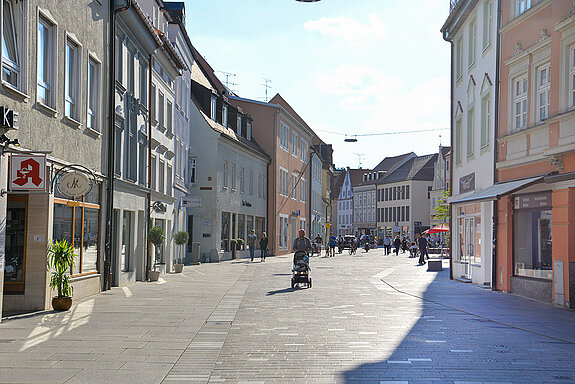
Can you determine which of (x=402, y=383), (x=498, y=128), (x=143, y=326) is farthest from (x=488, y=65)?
(x=402, y=383)

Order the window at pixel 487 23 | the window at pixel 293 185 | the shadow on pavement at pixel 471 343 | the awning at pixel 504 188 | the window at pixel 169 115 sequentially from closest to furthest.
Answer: the shadow on pavement at pixel 471 343, the awning at pixel 504 188, the window at pixel 487 23, the window at pixel 169 115, the window at pixel 293 185

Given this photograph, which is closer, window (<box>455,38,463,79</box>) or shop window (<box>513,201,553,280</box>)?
shop window (<box>513,201,553,280</box>)

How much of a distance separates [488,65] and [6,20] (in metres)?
14.8

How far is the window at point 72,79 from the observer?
16.1 metres

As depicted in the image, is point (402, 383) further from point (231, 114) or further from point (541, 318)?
point (231, 114)

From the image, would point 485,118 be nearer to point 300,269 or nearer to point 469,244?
point 469,244

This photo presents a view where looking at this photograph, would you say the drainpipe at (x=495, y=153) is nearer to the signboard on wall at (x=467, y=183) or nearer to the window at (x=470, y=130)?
the signboard on wall at (x=467, y=183)

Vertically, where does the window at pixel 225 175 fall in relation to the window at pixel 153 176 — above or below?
above

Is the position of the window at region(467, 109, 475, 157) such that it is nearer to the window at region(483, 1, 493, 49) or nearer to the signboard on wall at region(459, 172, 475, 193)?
the signboard on wall at region(459, 172, 475, 193)

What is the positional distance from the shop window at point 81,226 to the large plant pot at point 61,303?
1569 mm

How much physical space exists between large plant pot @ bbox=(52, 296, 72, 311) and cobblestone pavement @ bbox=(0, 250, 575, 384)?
38 cm

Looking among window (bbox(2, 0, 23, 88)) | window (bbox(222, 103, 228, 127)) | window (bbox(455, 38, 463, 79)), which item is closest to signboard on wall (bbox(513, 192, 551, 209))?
window (bbox(455, 38, 463, 79))

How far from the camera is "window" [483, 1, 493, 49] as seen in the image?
72.7ft

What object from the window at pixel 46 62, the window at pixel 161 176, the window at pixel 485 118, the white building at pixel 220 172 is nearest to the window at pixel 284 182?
the white building at pixel 220 172
